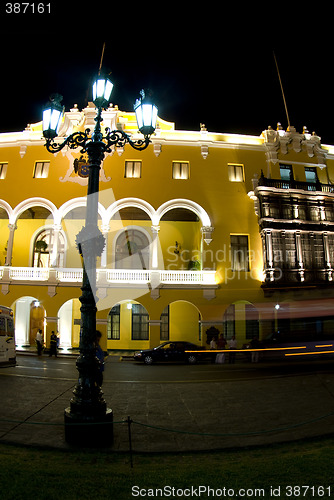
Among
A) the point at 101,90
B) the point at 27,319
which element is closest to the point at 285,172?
the point at 101,90

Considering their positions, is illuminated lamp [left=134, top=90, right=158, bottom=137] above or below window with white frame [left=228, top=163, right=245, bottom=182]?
below

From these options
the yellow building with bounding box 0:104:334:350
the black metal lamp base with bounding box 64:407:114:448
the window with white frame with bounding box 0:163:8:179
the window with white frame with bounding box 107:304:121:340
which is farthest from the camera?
the window with white frame with bounding box 107:304:121:340

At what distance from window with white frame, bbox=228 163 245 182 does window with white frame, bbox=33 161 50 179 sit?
41.5 feet

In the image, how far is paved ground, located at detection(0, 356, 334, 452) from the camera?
621cm

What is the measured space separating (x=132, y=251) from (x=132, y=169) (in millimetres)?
5735

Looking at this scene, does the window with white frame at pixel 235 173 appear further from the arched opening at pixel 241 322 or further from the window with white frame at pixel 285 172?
the arched opening at pixel 241 322

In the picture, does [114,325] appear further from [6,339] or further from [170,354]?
[6,339]

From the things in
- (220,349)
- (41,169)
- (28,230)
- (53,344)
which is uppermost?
(41,169)

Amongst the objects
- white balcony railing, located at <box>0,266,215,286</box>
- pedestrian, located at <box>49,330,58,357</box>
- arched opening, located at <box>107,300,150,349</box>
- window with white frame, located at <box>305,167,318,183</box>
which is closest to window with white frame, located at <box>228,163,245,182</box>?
window with white frame, located at <box>305,167,318,183</box>

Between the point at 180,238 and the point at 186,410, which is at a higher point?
the point at 180,238

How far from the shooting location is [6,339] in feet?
47.2

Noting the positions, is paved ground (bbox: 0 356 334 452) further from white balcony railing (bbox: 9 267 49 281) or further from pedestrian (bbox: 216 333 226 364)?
white balcony railing (bbox: 9 267 49 281)

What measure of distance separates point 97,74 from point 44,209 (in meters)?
17.5

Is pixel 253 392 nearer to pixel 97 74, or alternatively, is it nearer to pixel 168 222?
pixel 97 74
